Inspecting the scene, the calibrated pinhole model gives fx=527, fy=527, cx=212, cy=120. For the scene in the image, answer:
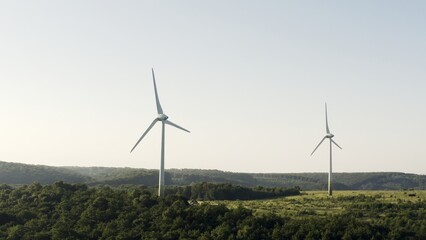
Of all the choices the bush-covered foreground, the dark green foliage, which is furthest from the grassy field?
the dark green foliage

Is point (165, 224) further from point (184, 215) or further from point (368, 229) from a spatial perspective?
point (368, 229)

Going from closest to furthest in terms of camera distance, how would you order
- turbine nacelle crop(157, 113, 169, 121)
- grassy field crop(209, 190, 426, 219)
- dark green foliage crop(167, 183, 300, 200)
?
grassy field crop(209, 190, 426, 219), turbine nacelle crop(157, 113, 169, 121), dark green foliage crop(167, 183, 300, 200)

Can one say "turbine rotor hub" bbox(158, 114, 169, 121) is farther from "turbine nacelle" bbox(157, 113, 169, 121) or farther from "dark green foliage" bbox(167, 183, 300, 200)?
"dark green foliage" bbox(167, 183, 300, 200)

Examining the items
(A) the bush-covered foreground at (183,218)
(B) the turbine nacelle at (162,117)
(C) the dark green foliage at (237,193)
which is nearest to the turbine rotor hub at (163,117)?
(B) the turbine nacelle at (162,117)

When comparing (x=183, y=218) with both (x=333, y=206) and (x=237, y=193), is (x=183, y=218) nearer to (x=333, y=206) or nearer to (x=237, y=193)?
(x=333, y=206)

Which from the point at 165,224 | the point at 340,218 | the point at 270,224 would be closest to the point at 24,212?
the point at 165,224

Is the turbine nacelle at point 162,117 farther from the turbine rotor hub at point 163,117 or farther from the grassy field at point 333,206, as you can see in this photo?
the grassy field at point 333,206

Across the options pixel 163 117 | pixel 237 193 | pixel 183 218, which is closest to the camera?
pixel 183 218

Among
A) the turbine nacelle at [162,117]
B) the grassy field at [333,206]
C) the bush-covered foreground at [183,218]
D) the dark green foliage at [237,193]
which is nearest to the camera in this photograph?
the bush-covered foreground at [183,218]

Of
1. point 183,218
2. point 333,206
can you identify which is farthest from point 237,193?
point 183,218
